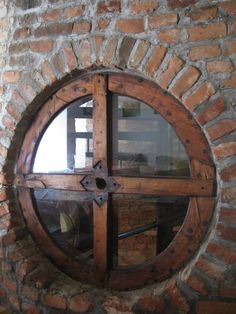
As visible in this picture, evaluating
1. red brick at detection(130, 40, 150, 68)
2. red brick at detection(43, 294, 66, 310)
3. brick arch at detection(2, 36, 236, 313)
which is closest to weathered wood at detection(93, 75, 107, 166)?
brick arch at detection(2, 36, 236, 313)

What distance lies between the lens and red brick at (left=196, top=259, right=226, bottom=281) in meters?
1.50

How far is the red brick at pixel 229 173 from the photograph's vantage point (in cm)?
146

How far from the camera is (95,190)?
6.01ft

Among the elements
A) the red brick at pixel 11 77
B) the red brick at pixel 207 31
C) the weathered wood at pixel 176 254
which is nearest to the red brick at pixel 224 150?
the weathered wood at pixel 176 254

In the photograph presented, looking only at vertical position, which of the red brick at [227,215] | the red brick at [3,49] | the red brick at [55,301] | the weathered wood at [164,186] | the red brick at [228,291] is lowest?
the red brick at [55,301]

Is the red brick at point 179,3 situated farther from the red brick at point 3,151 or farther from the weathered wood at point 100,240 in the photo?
the red brick at point 3,151

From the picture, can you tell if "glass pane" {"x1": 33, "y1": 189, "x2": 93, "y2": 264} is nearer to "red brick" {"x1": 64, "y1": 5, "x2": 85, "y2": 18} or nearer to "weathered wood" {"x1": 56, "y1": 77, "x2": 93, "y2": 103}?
"weathered wood" {"x1": 56, "y1": 77, "x2": 93, "y2": 103}

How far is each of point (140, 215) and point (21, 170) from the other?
816mm

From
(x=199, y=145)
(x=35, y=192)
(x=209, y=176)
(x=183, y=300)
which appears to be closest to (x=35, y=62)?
(x=35, y=192)

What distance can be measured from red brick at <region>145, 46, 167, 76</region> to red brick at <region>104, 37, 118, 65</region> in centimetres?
21

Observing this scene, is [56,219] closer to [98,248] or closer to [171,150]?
[98,248]

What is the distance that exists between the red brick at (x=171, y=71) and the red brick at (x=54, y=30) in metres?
0.63

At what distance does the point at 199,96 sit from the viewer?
150 centimetres

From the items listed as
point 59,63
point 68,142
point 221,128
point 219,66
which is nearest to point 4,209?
point 68,142
